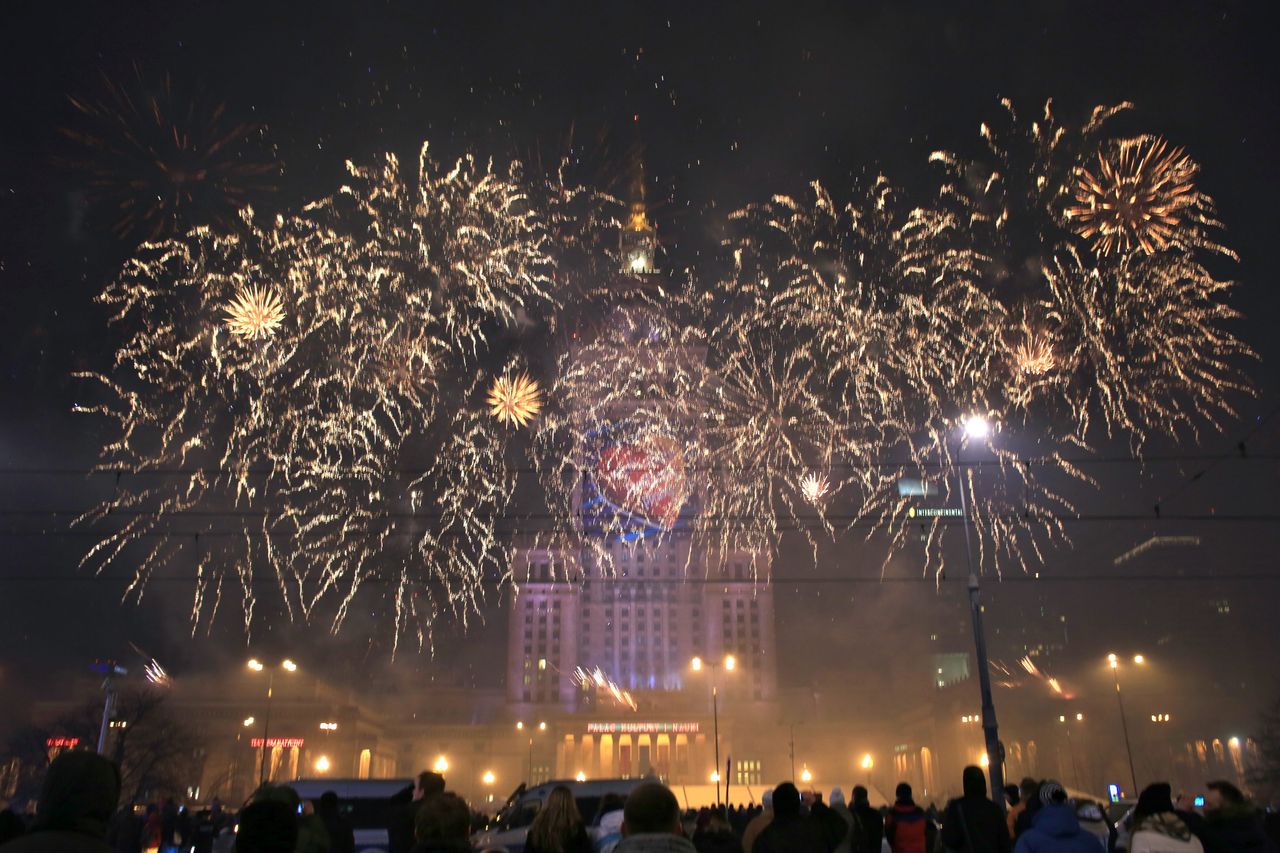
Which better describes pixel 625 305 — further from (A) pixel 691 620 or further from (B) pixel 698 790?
(A) pixel 691 620

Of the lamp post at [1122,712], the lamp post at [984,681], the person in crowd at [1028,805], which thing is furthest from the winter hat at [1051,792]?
the lamp post at [1122,712]

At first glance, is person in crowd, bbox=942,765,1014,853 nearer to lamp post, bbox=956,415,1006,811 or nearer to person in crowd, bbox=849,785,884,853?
person in crowd, bbox=849,785,884,853

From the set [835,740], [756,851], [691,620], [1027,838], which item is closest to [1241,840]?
[1027,838]

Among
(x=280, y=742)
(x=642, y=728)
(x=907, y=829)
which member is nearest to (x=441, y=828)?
(x=907, y=829)

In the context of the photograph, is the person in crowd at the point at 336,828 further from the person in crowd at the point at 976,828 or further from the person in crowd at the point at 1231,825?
the person in crowd at the point at 1231,825

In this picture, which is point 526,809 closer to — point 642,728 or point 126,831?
point 126,831

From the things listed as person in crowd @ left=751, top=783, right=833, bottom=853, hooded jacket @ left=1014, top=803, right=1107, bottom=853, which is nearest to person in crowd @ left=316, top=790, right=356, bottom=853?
person in crowd @ left=751, top=783, right=833, bottom=853
